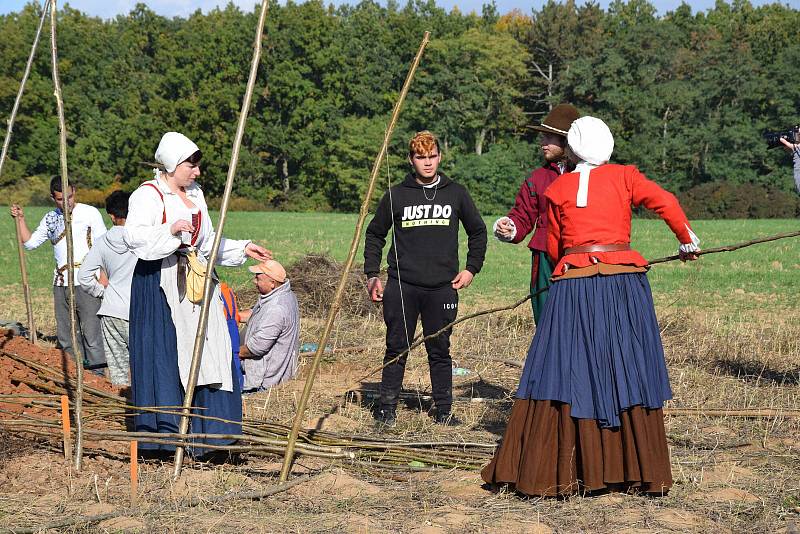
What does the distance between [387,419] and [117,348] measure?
241 cm

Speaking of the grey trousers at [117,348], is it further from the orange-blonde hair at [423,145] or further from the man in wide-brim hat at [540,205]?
the man in wide-brim hat at [540,205]

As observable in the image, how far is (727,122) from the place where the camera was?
2151 inches

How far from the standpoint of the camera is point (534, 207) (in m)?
6.63

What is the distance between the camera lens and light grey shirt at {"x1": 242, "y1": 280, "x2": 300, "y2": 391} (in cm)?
820

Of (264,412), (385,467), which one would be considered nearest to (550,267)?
(385,467)

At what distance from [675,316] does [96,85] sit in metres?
59.1

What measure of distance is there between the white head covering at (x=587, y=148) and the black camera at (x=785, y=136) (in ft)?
7.10

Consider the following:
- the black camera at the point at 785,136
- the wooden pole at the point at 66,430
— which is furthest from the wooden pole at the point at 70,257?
the black camera at the point at 785,136

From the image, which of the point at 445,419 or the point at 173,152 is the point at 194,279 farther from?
the point at 445,419

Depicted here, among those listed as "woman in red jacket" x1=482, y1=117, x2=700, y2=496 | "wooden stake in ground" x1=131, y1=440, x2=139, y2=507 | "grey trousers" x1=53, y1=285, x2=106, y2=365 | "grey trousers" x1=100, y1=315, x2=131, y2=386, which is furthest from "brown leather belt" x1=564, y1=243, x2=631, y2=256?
"grey trousers" x1=53, y1=285, x2=106, y2=365

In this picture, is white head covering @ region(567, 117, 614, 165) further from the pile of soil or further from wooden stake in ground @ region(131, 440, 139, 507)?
the pile of soil

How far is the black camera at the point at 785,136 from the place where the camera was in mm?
6832

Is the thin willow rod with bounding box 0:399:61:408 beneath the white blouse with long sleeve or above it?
beneath

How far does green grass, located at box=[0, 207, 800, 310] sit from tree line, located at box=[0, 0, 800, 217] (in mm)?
17957
